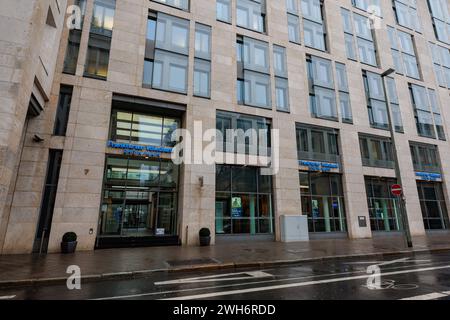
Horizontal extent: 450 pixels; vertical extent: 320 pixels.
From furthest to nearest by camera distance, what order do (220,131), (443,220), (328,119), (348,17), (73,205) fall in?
(348,17)
(443,220)
(328,119)
(220,131)
(73,205)

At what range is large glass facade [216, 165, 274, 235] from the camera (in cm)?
1705

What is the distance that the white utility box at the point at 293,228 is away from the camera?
17.1 m

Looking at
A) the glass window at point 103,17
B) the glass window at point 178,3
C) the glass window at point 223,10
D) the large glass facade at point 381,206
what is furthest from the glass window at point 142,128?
the large glass facade at point 381,206

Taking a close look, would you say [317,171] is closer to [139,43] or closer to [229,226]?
[229,226]

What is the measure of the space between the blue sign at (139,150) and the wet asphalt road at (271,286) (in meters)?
9.07

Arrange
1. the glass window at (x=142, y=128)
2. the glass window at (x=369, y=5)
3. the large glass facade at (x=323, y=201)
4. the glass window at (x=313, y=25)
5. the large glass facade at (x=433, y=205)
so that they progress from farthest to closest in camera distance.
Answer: the glass window at (x=369, y=5) < the large glass facade at (x=433, y=205) < the glass window at (x=313, y=25) < the large glass facade at (x=323, y=201) < the glass window at (x=142, y=128)

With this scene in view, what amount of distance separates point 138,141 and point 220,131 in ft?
18.4

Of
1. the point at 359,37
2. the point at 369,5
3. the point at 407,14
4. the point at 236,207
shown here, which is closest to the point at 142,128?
the point at 236,207

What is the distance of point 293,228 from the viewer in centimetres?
1736

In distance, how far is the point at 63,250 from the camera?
40.2 feet

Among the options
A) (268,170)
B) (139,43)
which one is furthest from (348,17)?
(139,43)

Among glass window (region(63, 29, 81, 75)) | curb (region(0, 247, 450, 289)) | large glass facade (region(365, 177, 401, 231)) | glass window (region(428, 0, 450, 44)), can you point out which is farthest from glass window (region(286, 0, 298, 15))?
glass window (region(428, 0, 450, 44))

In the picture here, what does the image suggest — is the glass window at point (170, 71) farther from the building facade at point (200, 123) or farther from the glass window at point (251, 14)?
the glass window at point (251, 14)

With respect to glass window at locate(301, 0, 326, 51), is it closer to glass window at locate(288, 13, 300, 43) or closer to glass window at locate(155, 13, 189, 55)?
glass window at locate(288, 13, 300, 43)
